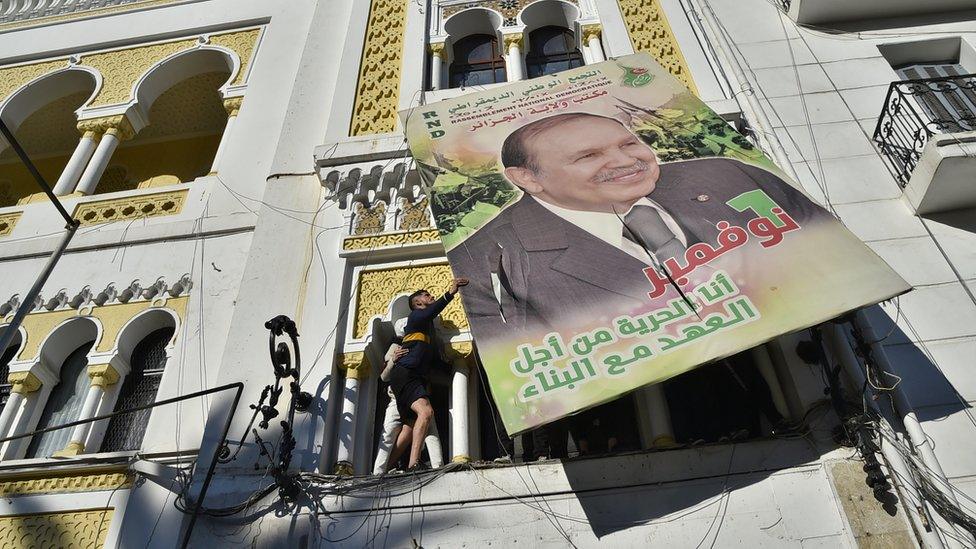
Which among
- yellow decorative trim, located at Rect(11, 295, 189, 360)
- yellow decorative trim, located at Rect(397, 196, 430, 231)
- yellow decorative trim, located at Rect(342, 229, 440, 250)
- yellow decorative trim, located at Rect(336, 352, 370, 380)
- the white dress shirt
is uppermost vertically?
yellow decorative trim, located at Rect(397, 196, 430, 231)

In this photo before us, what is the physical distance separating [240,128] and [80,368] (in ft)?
8.81

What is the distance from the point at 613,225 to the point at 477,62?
3907 millimetres

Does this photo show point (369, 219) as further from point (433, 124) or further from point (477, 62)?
point (477, 62)

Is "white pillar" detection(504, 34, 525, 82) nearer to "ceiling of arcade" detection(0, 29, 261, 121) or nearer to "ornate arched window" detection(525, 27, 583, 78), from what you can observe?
"ornate arched window" detection(525, 27, 583, 78)

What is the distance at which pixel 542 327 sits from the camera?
4.06 meters

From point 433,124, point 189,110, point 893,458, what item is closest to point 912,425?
point 893,458

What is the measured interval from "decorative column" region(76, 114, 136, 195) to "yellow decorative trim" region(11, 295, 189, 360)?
1727mm

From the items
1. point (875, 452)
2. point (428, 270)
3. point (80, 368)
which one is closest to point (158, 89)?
point (80, 368)

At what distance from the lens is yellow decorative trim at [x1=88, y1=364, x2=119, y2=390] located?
5336 millimetres

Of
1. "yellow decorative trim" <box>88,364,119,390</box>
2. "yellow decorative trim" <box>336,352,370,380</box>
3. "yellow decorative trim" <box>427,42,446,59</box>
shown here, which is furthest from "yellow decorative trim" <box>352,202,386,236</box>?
"yellow decorative trim" <box>427,42,446,59</box>

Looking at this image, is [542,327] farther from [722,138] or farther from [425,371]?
[722,138]

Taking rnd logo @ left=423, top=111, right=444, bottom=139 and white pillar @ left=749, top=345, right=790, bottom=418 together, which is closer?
white pillar @ left=749, top=345, right=790, bottom=418

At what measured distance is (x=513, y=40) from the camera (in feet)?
24.7

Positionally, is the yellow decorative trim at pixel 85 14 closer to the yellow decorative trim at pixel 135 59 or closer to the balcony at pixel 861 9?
the yellow decorative trim at pixel 135 59
